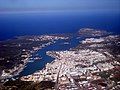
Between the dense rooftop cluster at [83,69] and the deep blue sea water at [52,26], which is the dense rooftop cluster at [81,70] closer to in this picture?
the dense rooftop cluster at [83,69]

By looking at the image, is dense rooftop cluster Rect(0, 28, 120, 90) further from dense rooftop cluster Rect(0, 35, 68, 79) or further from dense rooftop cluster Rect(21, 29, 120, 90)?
dense rooftop cluster Rect(0, 35, 68, 79)

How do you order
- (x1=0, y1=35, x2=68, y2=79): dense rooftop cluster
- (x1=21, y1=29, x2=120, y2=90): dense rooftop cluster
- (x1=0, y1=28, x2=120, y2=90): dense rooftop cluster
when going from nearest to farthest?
1. (x1=0, y1=28, x2=120, y2=90): dense rooftop cluster
2. (x1=21, y1=29, x2=120, y2=90): dense rooftop cluster
3. (x1=0, y1=35, x2=68, y2=79): dense rooftop cluster

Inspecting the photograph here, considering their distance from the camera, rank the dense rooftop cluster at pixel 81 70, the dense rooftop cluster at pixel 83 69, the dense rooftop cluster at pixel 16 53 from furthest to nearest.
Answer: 1. the dense rooftop cluster at pixel 16 53
2. the dense rooftop cluster at pixel 83 69
3. the dense rooftop cluster at pixel 81 70

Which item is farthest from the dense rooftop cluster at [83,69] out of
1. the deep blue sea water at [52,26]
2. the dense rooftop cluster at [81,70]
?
the deep blue sea water at [52,26]

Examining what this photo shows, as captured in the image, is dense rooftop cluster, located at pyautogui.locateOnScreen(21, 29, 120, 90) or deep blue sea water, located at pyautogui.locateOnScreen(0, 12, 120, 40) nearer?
dense rooftop cluster, located at pyautogui.locateOnScreen(21, 29, 120, 90)

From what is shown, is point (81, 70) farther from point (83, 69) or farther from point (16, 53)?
point (16, 53)

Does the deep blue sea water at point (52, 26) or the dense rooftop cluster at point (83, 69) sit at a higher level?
the dense rooftop cluster at point (83, 69)

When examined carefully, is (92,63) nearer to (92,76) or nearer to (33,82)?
(92,76)

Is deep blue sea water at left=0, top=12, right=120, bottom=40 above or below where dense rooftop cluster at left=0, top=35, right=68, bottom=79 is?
below

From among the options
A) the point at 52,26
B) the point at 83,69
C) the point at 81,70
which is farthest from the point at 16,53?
the point at 52,26

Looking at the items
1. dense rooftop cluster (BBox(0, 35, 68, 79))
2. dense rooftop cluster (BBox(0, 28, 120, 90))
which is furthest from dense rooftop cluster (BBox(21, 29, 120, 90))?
dense rooftop cluster (BBox(0, 35, 68, 79))

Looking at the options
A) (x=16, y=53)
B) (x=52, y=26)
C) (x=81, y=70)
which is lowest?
(x=52, y=26)

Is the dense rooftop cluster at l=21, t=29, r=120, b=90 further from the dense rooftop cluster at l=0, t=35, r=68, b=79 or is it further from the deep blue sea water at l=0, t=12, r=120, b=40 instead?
the deep blue sea water at l=0, t=12, r=120, b=40

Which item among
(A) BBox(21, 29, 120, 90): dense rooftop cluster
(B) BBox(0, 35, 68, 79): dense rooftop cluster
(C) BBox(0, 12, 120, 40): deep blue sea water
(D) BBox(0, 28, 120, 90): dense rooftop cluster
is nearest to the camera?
(D) BBox(0, 28, 120, 90): dense rooftop cluster
